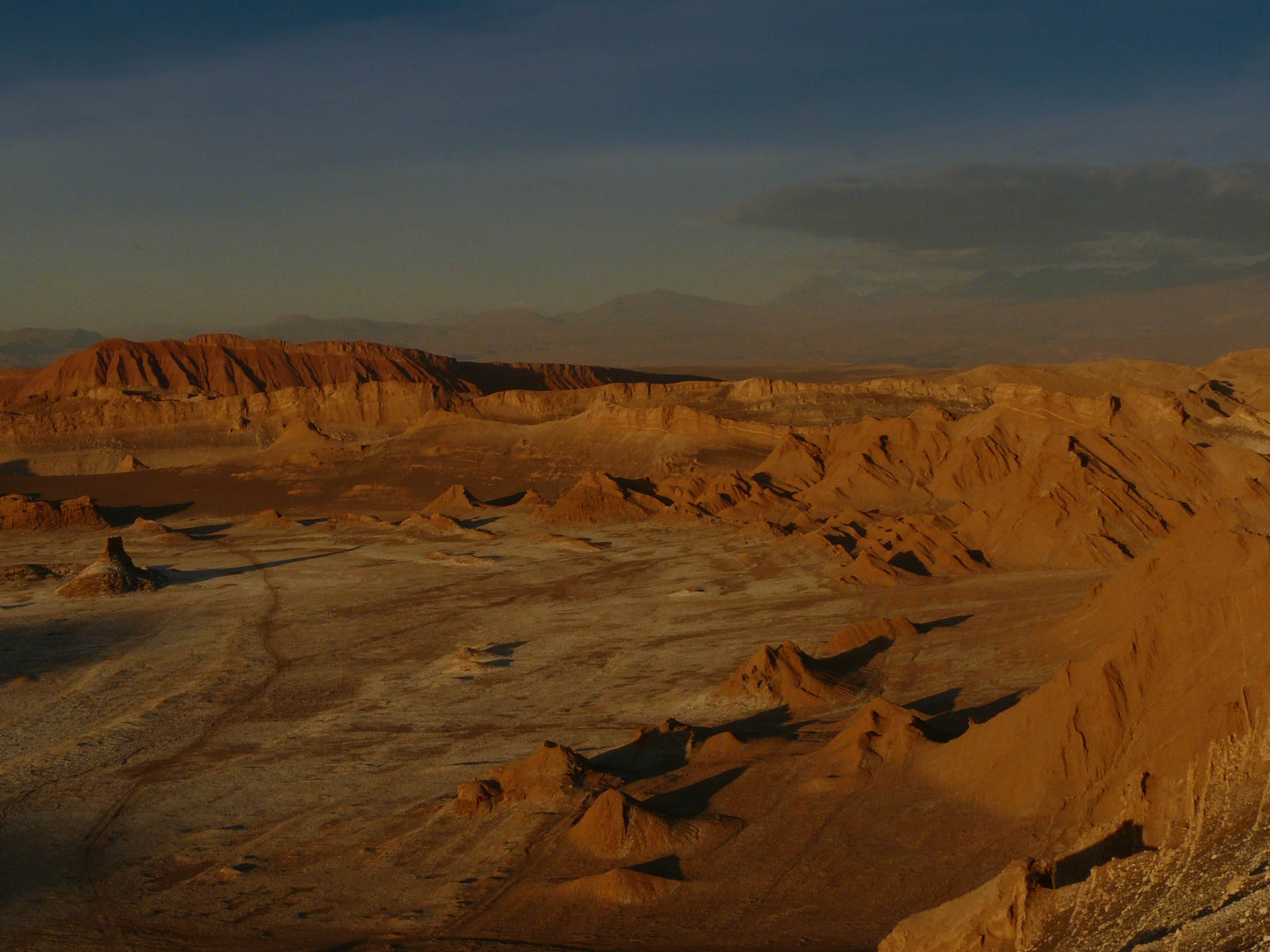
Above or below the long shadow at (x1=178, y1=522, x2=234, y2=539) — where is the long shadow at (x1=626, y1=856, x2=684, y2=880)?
above

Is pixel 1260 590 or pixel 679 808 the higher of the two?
pixel 1260 590

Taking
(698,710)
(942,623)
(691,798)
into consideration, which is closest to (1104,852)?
(691,798)

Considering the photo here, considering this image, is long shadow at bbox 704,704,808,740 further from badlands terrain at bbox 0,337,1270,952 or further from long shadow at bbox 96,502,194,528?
long shadow at bbox 96,502,194,528

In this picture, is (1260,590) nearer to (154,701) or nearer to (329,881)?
(329,881)

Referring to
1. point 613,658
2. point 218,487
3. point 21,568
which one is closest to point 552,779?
point 613,658

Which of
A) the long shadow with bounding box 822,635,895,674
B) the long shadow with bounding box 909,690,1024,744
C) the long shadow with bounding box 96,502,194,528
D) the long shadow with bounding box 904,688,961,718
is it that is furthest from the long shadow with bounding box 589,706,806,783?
the long shadow with bounding box 96,502,194,528

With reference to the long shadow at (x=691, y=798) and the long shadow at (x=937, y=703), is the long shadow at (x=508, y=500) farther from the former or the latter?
the long shadow at (x=691, y=798)
